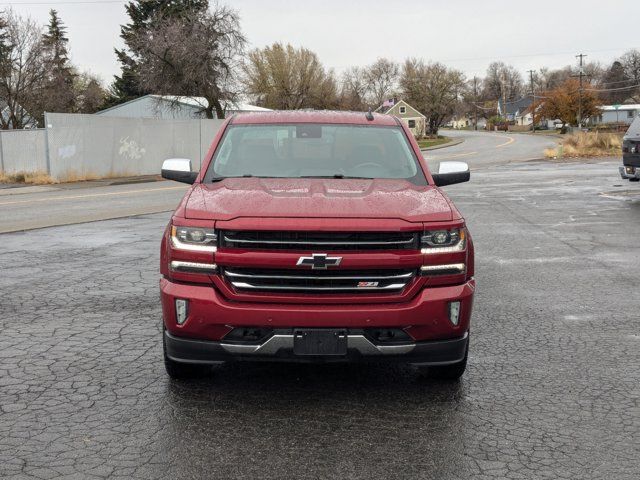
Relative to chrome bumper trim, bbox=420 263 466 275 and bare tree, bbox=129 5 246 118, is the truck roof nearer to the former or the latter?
chrome bumper trim, bbox=420 263 466 275

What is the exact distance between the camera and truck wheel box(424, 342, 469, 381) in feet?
15.2

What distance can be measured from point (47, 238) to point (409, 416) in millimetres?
8945

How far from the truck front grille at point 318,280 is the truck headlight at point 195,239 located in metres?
0.17

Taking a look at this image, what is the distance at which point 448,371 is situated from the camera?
15.4ft

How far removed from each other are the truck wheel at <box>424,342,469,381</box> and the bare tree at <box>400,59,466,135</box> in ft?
385

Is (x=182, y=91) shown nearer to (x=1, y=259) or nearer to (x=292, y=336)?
(x=1, y=259)

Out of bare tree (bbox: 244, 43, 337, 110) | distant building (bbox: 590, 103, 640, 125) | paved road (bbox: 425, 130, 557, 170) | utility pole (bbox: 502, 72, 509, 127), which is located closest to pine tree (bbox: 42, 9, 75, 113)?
paved road (bbox: 425, 130, 557, 170)

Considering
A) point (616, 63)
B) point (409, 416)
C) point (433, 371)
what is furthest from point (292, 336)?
point (616, 63)

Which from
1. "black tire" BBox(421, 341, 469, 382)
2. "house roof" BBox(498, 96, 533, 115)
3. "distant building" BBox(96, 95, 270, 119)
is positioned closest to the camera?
"black tire" BBox(421, 341, 469, 382)

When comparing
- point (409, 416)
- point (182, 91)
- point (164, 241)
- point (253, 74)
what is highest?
point (253, 74)

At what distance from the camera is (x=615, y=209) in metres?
15.6

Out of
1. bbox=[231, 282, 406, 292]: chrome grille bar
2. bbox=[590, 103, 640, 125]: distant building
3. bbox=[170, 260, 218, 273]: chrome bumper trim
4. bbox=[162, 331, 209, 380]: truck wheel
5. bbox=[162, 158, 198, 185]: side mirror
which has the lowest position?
bbox=[162, 331, 209, 380]: truck wheel

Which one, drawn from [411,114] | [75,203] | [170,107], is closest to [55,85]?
[170,107]

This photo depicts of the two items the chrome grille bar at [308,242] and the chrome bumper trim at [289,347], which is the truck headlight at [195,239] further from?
the chrome bumper trim at [289,347]
